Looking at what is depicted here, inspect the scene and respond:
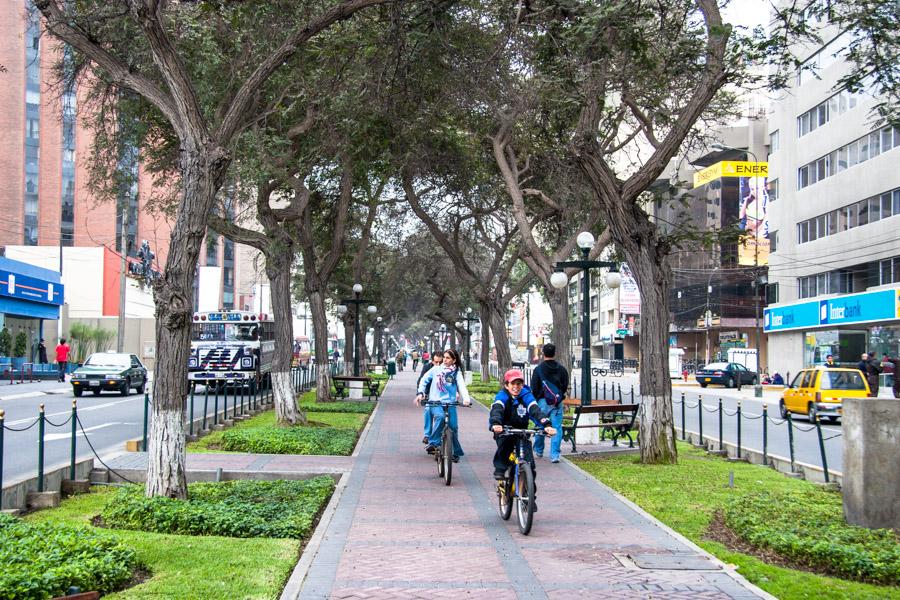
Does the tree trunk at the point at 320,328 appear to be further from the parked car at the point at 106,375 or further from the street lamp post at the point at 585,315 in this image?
the street lamp post at the point at 585,315

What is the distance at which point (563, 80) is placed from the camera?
1317 centimetres

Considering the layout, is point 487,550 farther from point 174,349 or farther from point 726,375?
point 726,375

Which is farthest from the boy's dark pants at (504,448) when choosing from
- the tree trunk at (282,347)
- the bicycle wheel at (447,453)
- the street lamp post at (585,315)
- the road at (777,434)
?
the tree trunk at (282,347)

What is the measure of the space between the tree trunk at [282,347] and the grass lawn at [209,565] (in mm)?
9908

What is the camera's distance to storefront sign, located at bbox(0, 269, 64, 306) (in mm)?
42225

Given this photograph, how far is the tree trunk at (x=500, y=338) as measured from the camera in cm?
3055

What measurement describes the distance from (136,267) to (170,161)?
27935 mm

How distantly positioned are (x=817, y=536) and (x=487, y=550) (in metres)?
2.93

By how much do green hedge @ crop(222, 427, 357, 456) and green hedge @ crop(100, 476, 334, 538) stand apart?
14.3 ft

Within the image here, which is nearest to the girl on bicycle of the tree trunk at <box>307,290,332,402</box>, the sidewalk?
the sidewalk

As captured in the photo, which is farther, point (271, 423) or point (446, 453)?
point (271, 423)

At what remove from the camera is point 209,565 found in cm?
699

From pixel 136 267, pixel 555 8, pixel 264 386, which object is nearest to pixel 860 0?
pixel 555 8

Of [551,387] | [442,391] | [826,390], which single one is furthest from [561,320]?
[442,391]
